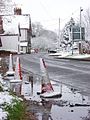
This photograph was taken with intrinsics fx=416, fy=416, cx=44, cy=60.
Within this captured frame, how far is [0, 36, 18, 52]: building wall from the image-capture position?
89438 mm

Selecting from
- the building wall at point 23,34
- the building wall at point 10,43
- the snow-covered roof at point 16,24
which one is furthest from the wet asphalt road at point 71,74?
the building wall at point 23,34

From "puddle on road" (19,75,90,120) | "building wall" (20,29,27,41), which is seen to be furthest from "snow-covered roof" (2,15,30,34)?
"puddle on road" (19,75,90,120)

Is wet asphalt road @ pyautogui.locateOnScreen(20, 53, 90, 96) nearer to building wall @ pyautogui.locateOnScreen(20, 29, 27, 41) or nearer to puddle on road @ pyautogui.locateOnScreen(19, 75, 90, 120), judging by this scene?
puddle on road @ pyautogui.locateOnScreen(19, 75, 90, 120)

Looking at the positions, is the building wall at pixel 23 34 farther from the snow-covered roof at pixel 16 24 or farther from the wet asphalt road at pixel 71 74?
the wet asphalt road at pixel 71 74

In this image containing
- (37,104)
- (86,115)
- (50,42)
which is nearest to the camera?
(86,115)

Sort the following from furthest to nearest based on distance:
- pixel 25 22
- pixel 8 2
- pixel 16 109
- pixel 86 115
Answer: pixel 25 22 < pixel 8 2 < pixel 86 115 < pixel 16 109

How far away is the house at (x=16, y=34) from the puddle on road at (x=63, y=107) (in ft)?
211

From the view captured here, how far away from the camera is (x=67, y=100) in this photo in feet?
42.3

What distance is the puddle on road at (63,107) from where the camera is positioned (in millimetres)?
9961

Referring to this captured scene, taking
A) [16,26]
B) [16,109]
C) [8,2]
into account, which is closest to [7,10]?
[8,2]

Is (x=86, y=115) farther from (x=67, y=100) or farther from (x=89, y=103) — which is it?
(x=67, y=100)

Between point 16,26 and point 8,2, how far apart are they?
69.8m

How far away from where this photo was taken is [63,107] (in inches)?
449

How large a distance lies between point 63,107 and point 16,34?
8394cm
